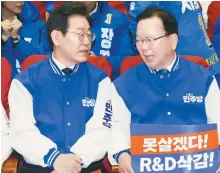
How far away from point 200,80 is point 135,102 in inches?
13.6

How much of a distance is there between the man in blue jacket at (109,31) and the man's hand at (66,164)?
1.14 metres

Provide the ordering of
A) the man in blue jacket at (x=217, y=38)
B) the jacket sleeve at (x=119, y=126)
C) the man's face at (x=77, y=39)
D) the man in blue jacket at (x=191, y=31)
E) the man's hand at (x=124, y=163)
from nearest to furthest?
the man's hand at (x=124, y=163), the jacket sleeve at (x=119, y=126), the man's face at (x=77, y=39), the man in blue jacket at (x=191, y=31), the man in blue jacket at (x=217, y=38)

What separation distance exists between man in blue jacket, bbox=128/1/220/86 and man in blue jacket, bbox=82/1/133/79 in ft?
0.29

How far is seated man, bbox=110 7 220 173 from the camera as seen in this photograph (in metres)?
2.38

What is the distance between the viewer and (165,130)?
6.66 feet

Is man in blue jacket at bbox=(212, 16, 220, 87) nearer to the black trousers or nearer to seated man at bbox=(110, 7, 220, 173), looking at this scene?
seated man at bbox=(110, 7, 220, 173)

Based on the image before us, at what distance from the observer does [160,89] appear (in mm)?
2434

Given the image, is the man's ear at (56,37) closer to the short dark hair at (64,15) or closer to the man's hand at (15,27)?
the short dark hair at (64,15)

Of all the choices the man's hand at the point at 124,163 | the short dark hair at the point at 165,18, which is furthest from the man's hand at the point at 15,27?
the man's hand at the point at 124,163

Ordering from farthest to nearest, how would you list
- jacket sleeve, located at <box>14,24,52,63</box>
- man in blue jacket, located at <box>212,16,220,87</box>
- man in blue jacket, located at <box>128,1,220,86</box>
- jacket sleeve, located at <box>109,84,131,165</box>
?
man in blue jacket, located at <box>212,16,220,87</box> → jacket sleeve, located at <box>14,24,52,63</box> → man in blue jacket, located at <box>128,1,220,86</box> → jacket sleeve, located at <box>109,84,131,165</box>

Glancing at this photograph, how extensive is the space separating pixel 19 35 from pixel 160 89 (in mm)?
1329

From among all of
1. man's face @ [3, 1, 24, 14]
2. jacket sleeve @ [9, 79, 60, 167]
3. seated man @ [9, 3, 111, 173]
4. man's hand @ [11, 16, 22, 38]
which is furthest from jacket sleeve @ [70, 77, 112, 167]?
man's face @ [3, 1, 24, 14]

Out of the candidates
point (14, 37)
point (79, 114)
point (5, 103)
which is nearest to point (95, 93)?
point (79, 114)

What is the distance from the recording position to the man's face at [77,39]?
8.09 feet
